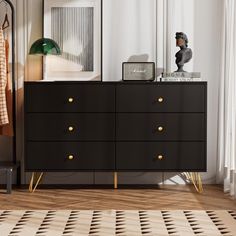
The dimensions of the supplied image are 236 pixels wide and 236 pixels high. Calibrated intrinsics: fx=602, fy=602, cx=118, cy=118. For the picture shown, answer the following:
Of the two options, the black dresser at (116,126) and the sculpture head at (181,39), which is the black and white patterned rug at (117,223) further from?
the sculpture head at (181,39)

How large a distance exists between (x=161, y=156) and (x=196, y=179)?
494mm

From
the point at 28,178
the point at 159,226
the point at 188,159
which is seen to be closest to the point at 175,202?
the point at 188,159

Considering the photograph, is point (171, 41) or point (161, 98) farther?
point (171, 41)

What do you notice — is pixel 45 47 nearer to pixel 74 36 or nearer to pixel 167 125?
pixel 74 36

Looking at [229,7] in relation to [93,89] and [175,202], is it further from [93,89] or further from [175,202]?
[175,202]

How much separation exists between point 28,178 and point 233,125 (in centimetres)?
160

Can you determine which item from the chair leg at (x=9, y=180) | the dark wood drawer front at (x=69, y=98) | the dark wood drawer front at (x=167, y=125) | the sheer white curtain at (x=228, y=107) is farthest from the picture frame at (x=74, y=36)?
the sheer white curtain at (x=228, y=107)

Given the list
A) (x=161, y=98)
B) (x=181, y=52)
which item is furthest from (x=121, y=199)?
(x=181, y=52)

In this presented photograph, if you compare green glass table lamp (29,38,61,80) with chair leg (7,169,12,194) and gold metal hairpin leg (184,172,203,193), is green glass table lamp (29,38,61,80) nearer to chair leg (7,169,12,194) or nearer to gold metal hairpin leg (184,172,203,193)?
chair leg (7,169,12,194)

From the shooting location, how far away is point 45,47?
14.1 ft

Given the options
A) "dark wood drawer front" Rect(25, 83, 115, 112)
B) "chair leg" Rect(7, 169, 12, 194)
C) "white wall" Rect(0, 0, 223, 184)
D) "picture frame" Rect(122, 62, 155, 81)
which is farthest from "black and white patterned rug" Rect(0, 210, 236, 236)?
"picture frame" Rect(122, 62, 155, 81)

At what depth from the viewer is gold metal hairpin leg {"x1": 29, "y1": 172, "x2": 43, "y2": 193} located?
169 inches

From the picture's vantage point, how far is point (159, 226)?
10.8 feet

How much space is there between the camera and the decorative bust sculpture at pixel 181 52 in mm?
4348
